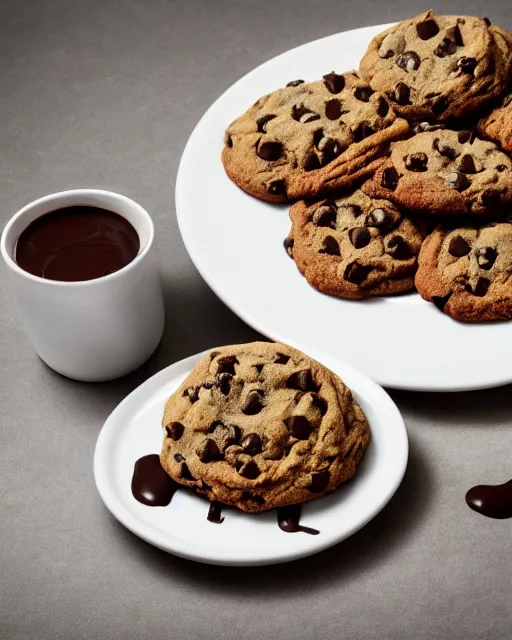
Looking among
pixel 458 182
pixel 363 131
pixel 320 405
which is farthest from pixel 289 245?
pixel 320 405

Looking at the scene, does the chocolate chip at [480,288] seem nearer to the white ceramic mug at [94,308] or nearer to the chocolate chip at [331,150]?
the chocolate chip at [331,150]

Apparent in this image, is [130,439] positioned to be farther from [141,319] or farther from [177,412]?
[141,319]

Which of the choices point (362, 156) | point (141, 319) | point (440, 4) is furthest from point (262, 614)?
point (440, 4)

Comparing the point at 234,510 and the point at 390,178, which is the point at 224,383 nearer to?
the point at 234,510

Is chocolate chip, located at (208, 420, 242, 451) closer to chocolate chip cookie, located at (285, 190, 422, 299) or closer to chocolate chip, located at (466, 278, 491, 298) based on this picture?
chocolate chip cookie, located at (285, 190, 422, 299)

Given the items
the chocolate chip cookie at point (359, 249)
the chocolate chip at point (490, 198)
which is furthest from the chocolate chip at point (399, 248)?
the chocolate chip at point (490, 198)

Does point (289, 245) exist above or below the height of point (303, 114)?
below
